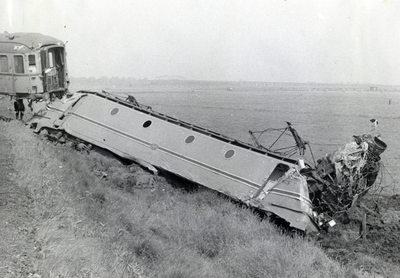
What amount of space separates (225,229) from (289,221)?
241 centimetres

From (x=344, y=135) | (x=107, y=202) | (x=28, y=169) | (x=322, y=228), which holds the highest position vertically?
(x=28, y=169)

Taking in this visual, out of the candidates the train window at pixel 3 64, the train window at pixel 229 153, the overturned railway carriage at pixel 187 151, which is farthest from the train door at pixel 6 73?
the train window at pixel 229 153

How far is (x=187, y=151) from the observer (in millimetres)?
15352

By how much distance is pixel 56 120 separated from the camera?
17.4m

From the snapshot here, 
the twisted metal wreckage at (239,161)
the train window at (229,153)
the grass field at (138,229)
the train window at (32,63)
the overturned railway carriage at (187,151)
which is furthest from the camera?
the train window at (32,63)

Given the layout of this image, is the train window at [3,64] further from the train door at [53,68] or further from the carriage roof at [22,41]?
the train door at [53,68]

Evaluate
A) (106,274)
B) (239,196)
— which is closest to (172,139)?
(239,196)

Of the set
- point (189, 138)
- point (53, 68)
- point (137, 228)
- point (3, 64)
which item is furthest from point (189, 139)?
point (3, 64)

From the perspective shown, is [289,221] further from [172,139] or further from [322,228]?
[172,139]

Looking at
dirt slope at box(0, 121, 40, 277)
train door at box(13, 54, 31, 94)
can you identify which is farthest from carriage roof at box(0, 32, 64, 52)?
dirt slope at box(0, 121, 40, 277)

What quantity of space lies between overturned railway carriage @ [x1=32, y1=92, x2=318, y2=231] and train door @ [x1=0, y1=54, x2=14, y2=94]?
9.11 feet

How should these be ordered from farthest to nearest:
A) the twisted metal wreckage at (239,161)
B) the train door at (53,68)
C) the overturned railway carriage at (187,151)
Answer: the train door at (53,68), the twisted metal wreckage at (239,161), the overturned railway carriage at (187,151)

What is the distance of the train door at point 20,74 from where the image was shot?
18.8 metres

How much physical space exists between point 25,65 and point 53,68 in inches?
81.3
